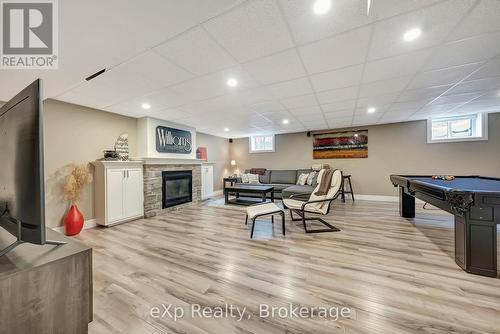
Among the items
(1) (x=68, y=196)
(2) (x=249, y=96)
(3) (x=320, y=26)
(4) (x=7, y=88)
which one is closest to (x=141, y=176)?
(1) (x=68, y=196)

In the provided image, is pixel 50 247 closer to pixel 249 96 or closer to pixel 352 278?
pixel 352 278

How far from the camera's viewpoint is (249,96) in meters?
3.28

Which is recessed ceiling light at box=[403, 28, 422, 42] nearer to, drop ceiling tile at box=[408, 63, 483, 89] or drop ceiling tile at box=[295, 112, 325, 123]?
drop ceiling tile at box=[408, 63, 483, 89]

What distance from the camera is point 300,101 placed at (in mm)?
3598

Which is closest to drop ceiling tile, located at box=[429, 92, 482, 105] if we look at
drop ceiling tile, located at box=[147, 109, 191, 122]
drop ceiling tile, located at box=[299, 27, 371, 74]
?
drop ceiling tile, located at box=[299, 27, 371, 74]

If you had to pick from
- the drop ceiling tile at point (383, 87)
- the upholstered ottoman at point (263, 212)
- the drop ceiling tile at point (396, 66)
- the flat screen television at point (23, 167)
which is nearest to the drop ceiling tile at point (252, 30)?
the drop ceiling tile at point (396, 66)

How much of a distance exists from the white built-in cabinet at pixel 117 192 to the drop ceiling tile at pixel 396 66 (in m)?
4.41

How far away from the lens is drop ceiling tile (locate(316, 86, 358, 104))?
3074 mm

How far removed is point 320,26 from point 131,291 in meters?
2.85

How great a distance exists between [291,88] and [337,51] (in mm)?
995

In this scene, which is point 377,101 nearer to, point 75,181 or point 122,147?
point 122,147

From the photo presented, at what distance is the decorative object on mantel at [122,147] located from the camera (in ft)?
13.5

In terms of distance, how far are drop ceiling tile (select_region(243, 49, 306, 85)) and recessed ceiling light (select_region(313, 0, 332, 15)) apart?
485 millimetres

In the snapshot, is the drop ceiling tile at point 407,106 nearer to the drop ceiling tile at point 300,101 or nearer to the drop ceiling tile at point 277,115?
the drop ceiling tile at point 300,101
